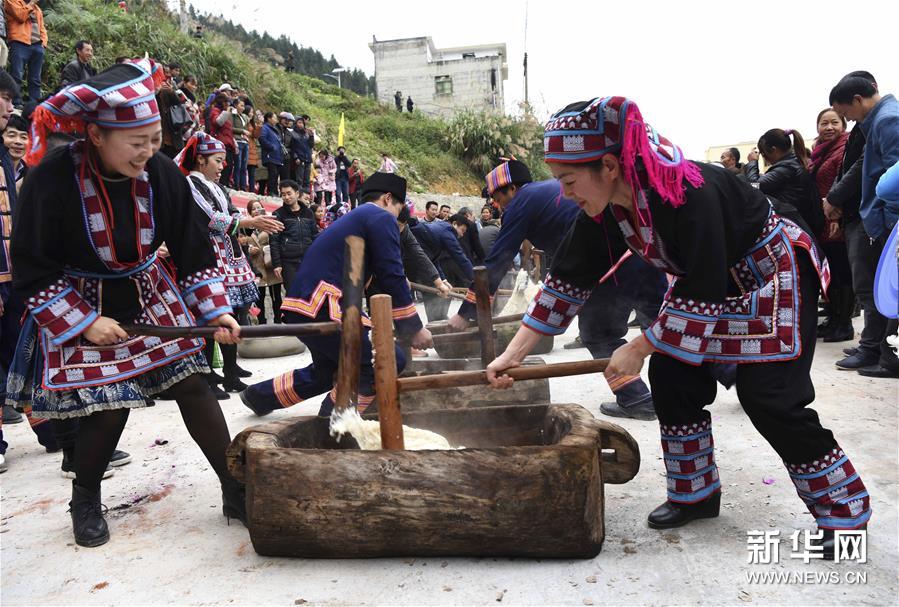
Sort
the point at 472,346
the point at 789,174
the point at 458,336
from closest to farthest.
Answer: the point at 458,336 → the point at 789,174 → the point at 472,346

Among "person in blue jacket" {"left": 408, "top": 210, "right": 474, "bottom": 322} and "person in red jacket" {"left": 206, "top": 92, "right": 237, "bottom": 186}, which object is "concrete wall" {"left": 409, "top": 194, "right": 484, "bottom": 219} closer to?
"person in red jacket" {"left": 206, "top": 92, "right": 237, "bottom": 186}

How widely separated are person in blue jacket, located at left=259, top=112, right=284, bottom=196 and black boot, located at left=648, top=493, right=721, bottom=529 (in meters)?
12.1

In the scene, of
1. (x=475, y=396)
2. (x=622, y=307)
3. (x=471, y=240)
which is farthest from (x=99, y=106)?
(x=471, y=240)

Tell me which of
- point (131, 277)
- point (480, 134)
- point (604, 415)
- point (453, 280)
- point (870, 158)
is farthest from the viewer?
point (480, 134)

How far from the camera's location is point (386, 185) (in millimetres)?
4168

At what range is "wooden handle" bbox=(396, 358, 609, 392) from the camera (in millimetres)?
2408

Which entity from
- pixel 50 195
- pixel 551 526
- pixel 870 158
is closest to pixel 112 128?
pixel 50 195

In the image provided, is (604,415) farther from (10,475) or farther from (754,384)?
(10,475)

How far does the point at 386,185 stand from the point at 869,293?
357 cm

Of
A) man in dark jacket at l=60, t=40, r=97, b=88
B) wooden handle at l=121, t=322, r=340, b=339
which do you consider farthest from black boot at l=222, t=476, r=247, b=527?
man in dark jacket at l=60, t=40, r=97, b=88

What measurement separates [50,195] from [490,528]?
1981 millimetres

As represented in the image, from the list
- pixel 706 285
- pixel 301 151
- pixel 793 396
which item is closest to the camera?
pixel 706 285

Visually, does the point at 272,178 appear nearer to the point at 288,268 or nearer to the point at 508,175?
the point at 288,268

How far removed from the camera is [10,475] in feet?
11.6
